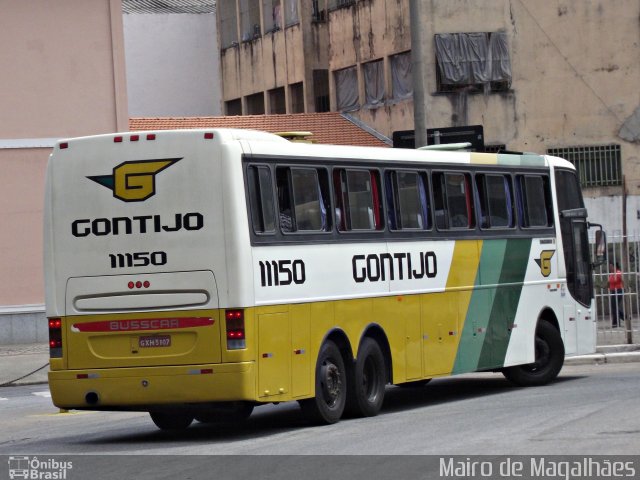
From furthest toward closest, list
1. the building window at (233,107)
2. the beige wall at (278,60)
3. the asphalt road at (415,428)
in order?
the building window at (233,107) < the beige wall at (278,60) < the asphalt road at (415,428)

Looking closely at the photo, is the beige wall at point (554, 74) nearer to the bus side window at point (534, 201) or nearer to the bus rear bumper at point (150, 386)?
the bus side window at point (534, 201)

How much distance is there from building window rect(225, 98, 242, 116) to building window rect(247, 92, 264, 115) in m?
0.57

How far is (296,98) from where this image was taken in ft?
159

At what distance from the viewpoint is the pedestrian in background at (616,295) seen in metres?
26.7

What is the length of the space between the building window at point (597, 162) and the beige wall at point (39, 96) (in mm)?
13706

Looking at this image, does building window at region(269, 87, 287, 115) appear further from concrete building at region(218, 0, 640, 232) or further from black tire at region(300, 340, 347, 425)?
black tire at region(300, 340, 347, 425)

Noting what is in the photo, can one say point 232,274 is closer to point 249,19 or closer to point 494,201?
point 494,201

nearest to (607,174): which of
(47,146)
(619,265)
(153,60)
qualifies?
(619,265)

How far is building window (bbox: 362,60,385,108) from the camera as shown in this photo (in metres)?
43.3

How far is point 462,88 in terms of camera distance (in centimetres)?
4097

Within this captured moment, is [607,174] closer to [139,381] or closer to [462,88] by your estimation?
[462,88]

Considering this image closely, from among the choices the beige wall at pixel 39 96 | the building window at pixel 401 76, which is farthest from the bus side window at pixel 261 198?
the building window at pixel 401 76

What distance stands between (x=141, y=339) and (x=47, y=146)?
17693 millimetres

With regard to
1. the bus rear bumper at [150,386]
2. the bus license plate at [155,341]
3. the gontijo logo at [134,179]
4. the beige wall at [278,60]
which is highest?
the beige wall at [278,60]
